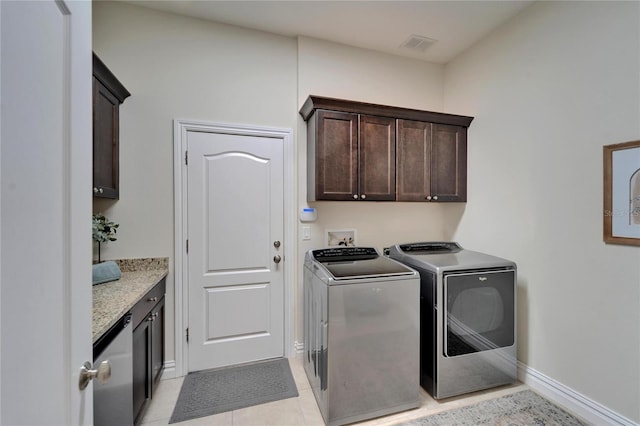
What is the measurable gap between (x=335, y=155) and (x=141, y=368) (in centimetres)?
199

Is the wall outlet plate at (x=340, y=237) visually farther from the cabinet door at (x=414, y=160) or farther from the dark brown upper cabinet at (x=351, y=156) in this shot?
the cabinet door at (x=414, y=160)

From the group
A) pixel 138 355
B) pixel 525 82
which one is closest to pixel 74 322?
pixel 138 355

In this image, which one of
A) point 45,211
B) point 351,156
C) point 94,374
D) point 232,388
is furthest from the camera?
point 351,156

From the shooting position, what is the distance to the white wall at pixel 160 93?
2.11 m

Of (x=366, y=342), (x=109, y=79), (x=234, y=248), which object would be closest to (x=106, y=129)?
(x=109, y=79)

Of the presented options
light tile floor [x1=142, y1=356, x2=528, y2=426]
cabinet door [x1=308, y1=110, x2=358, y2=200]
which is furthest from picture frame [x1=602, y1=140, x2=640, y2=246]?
cabinet door [x1=308, y1=110, x2=358, y2=200]

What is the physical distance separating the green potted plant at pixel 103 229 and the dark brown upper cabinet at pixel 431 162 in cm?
234

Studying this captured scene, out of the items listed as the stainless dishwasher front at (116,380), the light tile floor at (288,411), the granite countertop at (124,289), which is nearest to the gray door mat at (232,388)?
the light tile floor at (288,411)

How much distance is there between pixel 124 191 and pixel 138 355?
4.05ft

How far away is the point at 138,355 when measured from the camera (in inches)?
62.9

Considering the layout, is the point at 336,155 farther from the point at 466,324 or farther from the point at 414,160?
the point at 466,324

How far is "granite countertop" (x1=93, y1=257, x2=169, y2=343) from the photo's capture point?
1.21 metres

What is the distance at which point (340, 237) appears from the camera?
2.63 m

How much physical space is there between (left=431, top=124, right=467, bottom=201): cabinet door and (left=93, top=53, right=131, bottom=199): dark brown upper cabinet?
8.57 feet
